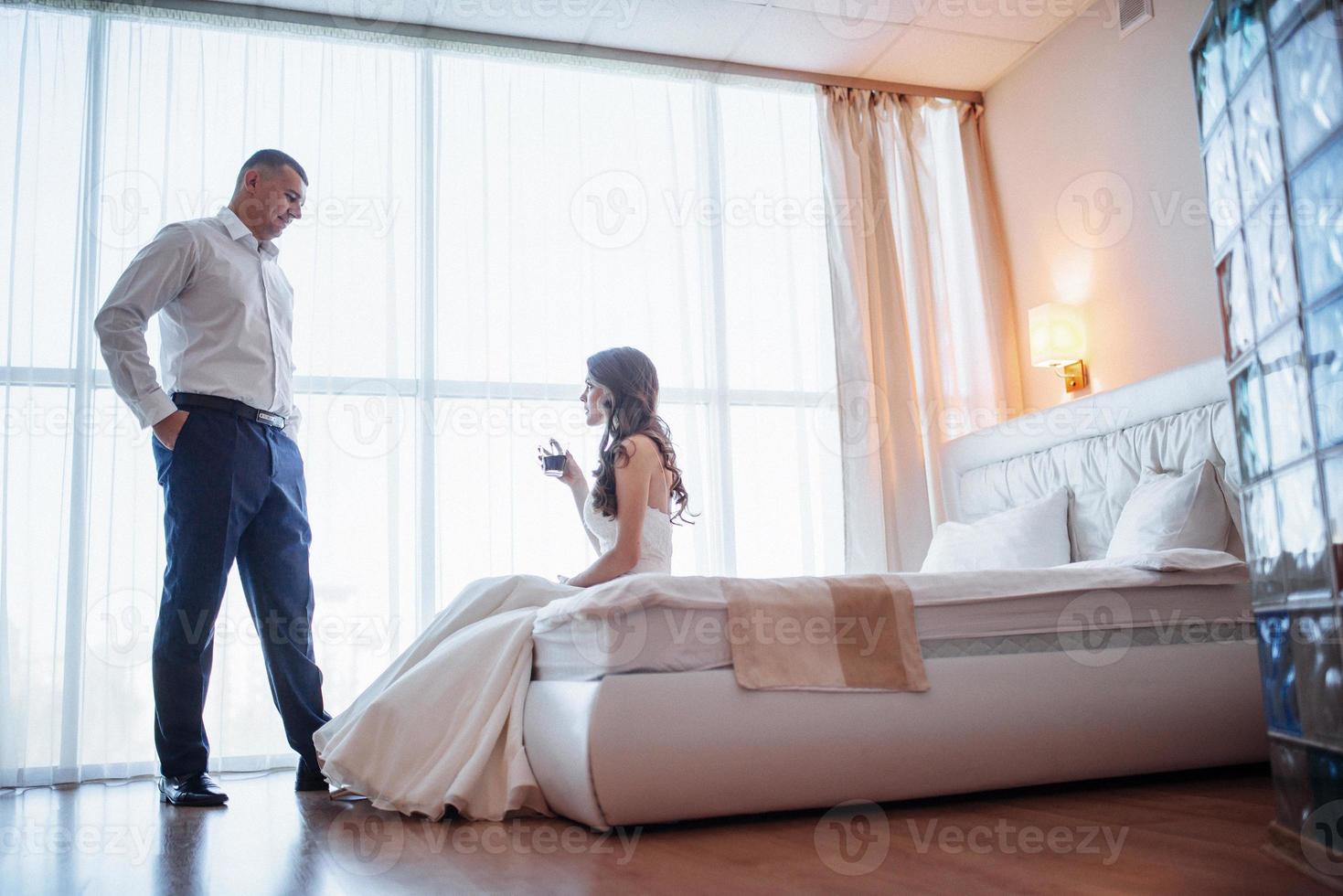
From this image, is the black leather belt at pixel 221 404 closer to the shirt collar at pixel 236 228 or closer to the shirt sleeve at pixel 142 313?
the shirt sleeve at pixel 142 313

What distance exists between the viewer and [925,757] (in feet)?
7.40

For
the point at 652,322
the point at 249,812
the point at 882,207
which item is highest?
the point at 882,207

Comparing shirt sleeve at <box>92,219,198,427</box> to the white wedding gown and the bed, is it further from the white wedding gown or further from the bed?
the bed

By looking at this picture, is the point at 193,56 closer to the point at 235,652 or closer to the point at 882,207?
the point at 235,652

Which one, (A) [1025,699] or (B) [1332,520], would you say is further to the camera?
(A) [1025,699]

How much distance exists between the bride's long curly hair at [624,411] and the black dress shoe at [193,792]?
116 cm

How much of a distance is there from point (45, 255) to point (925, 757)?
10.7 feet

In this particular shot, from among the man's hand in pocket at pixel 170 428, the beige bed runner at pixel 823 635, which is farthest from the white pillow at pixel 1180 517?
the man's hand in pocket at pixel 170 428

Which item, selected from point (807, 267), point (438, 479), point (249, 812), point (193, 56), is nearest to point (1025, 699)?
point (249, 812)

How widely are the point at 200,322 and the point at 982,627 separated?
206 cm

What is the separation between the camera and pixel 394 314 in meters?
4.09

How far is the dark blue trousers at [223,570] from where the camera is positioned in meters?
2.75

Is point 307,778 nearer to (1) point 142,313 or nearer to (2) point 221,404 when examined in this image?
(2) point 221,404

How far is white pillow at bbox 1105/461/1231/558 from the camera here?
2.94 metres
